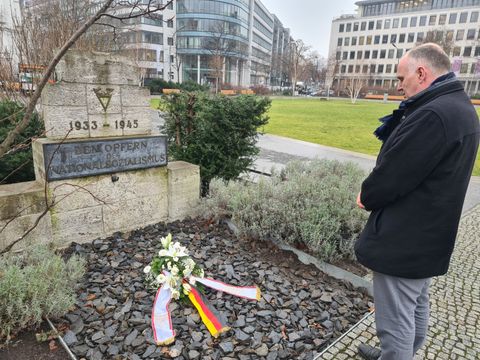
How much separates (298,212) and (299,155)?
6865 millimetres

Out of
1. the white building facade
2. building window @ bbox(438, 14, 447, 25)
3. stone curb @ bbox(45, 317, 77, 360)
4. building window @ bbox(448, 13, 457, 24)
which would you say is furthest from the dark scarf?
building window @ bbox(448, 13, 457, 24)

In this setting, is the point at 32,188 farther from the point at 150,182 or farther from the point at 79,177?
the point at 150,182

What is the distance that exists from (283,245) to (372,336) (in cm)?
154

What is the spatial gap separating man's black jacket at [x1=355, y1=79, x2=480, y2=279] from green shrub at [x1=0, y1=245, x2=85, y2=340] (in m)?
2.45

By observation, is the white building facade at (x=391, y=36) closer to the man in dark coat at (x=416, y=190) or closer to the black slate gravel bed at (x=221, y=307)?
the black slate gravel bed at (x=221, y=307)

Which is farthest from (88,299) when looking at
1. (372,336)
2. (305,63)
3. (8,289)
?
(305,63)

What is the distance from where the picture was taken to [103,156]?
13.4 feet

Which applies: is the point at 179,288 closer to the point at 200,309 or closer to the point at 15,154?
the point at 200,309

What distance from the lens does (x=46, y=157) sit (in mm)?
3637

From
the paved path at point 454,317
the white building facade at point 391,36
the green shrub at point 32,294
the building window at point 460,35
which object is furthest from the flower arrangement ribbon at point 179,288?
the building window at point 460,35

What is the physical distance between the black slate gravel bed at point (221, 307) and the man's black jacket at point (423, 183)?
119 centimetres

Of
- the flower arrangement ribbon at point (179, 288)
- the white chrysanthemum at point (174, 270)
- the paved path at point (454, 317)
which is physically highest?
the white chrysanthemum at point (174, 270)

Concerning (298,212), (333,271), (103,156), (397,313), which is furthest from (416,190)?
(103,156)

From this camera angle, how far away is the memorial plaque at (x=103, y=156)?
3721 mm
